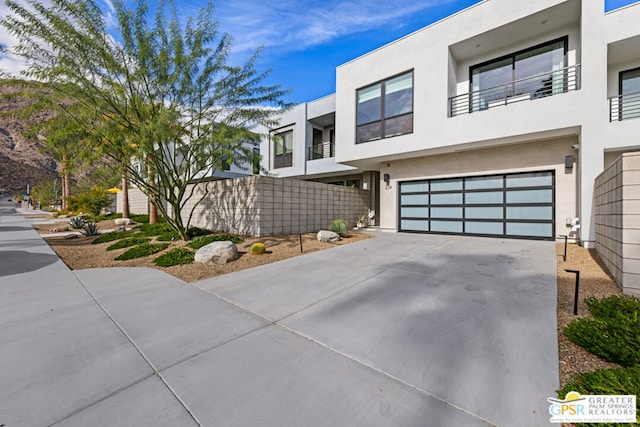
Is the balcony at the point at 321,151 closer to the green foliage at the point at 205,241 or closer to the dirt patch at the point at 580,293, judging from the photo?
the green foliage at the point at 205,241

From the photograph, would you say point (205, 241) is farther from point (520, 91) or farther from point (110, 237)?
point (520, 91)

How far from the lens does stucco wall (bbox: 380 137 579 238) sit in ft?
26.3

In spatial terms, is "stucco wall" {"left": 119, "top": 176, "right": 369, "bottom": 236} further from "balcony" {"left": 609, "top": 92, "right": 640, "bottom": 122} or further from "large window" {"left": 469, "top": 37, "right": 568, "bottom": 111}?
"balcony" {"left": 609, "top": 92, "right": 640, "bottom": 122}

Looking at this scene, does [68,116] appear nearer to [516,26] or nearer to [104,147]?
[104,147]

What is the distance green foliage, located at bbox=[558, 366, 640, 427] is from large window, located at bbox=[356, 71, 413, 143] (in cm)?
902

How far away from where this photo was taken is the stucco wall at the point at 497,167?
8.02 m

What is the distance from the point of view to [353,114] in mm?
11367

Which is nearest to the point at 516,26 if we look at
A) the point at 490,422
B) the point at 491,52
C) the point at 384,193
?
the point at 491,52

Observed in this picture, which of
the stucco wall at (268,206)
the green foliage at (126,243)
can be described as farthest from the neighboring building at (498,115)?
the green foliage at (126,243)

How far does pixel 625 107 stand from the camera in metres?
7.81

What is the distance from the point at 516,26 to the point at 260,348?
36.9 ft
